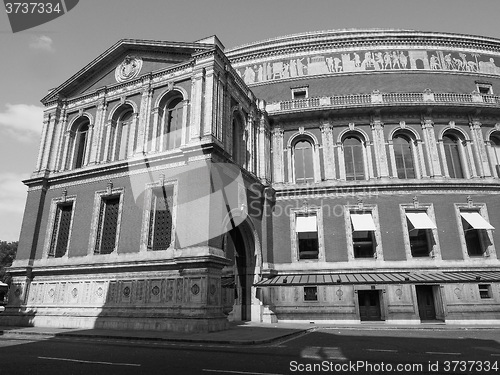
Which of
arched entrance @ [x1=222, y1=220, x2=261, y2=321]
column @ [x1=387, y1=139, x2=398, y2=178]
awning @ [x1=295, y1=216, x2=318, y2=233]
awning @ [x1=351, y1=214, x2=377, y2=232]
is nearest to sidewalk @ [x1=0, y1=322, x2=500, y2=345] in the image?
arched entrance @ [x1=222, y1=220, x2=261, y2=321]

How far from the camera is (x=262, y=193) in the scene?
24906 mm

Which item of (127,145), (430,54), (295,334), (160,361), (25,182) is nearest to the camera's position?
(160,361)

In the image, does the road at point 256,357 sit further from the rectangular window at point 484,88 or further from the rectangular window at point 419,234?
the rectangular window at point 484,88

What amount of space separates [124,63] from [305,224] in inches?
674

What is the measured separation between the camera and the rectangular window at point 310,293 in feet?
72.8

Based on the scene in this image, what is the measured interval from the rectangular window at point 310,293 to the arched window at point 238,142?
9359 mm

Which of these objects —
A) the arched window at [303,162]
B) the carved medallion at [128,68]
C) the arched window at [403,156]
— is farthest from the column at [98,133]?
the arched window at [403,156]

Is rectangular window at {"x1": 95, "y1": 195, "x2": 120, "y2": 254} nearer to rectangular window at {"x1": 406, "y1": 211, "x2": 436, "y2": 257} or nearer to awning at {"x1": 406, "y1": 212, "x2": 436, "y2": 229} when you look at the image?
awning at {"x1": 406, "y1": 212, "x2": 436, "y2": 229}

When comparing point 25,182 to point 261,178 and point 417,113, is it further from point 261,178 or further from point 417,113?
point 417,113

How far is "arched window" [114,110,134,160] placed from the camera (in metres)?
22.5

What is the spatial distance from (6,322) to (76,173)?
9.79 meters

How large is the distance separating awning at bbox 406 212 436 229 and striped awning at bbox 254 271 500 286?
302 cm

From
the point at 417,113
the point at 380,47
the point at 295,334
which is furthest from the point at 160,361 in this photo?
the point at 380,47

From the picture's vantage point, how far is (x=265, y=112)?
2672 centimetres
